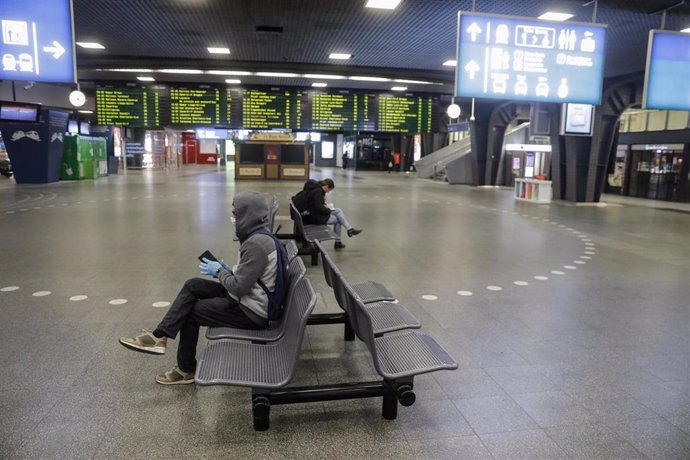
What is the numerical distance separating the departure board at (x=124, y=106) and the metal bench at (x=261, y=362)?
1636cm

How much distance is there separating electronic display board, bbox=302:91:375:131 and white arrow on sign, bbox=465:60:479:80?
11.8m

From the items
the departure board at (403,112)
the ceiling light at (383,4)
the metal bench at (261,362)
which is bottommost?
the metal bench at (261,362)

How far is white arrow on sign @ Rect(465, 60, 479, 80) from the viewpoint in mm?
6911

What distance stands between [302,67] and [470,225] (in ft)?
24.5

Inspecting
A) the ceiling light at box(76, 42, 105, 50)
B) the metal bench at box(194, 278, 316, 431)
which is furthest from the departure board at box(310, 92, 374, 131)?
the metal bench at box(194, 278, 316, 431)

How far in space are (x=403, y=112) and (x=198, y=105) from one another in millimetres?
7476

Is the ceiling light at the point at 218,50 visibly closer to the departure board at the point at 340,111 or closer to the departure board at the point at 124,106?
the departure board at the point at 124,106

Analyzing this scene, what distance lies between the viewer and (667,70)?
722 cm

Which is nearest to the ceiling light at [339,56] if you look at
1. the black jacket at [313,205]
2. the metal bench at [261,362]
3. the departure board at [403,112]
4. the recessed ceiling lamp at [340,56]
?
the recessed ceiling lamp at [340,56]

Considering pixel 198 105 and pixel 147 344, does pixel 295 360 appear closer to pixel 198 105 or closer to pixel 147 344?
pixel 147 344

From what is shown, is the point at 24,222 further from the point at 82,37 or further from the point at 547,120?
the point at 547,120

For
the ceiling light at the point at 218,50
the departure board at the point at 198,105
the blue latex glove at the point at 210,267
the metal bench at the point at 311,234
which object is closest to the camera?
the blue latex glove at the point at 210,267

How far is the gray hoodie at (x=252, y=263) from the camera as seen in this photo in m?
3.04

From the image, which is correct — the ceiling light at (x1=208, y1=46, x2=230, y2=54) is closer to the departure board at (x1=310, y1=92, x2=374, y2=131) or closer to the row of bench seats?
the departure board at (x1=310, y1=92, x2=374, y2=131)
